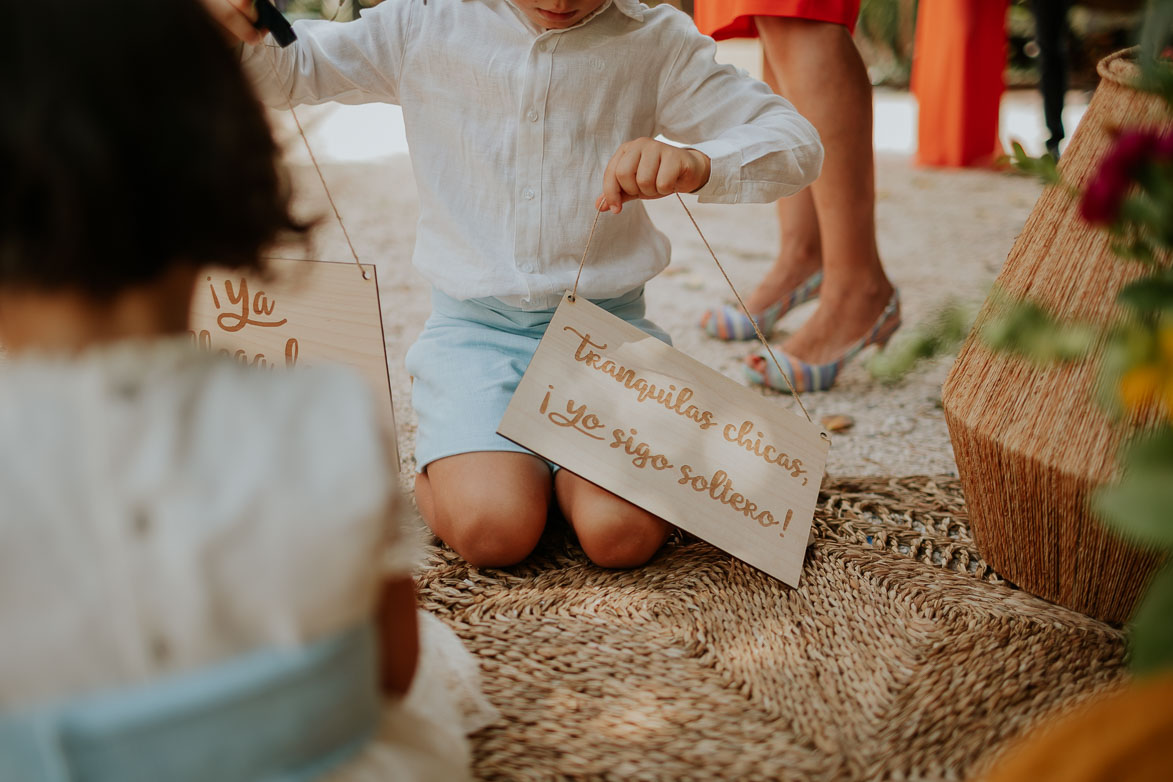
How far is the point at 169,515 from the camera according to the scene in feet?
1.81

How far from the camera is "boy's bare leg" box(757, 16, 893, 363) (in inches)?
65.1

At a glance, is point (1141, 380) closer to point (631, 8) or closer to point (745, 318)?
point (631, 8)

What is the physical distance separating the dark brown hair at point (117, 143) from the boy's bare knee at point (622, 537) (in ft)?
2.12

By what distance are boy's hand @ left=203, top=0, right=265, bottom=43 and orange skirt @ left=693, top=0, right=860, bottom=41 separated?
0.85m

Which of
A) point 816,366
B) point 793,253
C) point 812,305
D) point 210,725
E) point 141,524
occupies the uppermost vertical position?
point 141,524

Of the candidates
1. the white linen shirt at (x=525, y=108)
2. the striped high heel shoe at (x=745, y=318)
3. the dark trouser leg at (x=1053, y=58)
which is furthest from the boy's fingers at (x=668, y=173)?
the dark trouser leg at (x=1053, y=58)

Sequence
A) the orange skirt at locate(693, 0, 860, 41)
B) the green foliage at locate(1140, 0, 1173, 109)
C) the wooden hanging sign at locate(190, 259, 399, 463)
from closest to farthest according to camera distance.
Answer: the green foliage at locate(1140, 0, 1173, 109)
the wooden hanging sign at locate(190, 259, 399, 463)
the orange skirt at locate(693, 0, 860, 41)

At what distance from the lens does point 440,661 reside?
0.92 metres

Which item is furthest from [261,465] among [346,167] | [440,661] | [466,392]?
[346,167]

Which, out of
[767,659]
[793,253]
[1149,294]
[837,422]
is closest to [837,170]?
[793,253]

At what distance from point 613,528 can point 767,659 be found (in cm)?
23

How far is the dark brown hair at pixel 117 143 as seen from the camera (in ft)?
1.74

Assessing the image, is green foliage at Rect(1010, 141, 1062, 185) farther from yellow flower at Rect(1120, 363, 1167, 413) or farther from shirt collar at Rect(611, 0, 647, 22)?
shirt collar at Rect(611, 0, 647, 22)

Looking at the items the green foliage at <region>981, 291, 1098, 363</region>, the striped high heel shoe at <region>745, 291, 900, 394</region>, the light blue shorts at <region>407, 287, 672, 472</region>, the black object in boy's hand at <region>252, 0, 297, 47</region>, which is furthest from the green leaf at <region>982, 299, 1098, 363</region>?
the striped high heel shoe at <region>745, 291, 900, 394</region>
